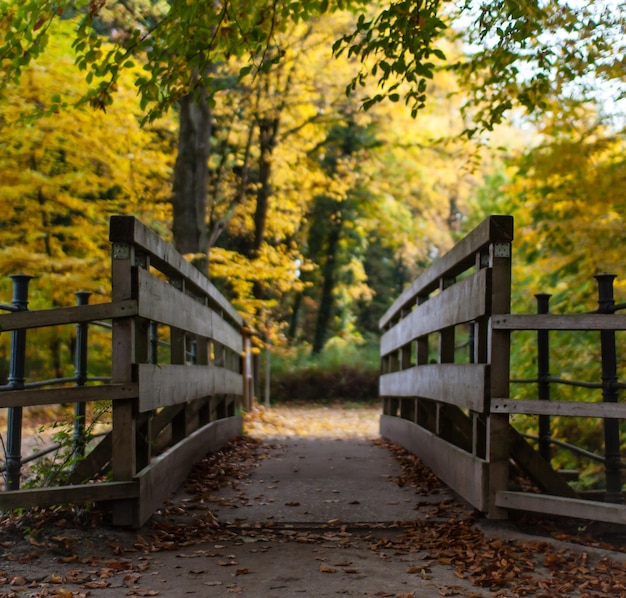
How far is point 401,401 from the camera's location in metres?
9.14

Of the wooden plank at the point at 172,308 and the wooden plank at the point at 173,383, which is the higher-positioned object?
the wooden plank at the point at 172,308

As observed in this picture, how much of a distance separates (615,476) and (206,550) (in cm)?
267

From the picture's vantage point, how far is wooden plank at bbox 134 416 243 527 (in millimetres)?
4512

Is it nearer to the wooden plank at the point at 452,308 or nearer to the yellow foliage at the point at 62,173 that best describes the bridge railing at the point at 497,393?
the wooden plank at the point at 452,308

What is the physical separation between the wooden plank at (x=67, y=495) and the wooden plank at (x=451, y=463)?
2.04 m

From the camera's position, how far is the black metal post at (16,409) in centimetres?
439

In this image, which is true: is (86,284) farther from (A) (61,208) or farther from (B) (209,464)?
(B) (209,464)

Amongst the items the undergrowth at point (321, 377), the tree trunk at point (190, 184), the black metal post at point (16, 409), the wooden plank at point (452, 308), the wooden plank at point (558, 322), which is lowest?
the undergrowth at point (321, 377)

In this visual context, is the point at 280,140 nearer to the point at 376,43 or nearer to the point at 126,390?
the point at 376,43

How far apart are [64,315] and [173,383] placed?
125 cm

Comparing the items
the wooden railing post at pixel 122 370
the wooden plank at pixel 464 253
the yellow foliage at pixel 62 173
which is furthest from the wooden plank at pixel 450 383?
the yellow foliage at pixel 62 173

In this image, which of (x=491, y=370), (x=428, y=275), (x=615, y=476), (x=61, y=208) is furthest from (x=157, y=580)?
(x=61, y=208)

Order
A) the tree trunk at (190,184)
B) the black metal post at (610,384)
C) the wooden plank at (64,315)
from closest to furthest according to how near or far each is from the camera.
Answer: the wooden plank at (64,315) → the black metal post at (610,384) → the tree trunk at (190,184)

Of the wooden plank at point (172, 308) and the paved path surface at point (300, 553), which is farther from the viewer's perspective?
the wooden plank at point (172, 308)
